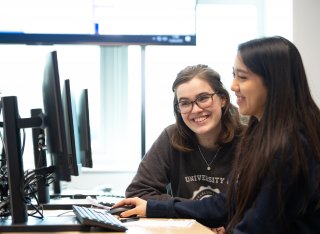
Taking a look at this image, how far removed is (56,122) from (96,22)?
1701mm

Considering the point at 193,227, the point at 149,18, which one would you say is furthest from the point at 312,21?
the point at 193,227

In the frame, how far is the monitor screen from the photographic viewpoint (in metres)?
2.75

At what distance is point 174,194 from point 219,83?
1.72ft

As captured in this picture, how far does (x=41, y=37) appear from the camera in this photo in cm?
274

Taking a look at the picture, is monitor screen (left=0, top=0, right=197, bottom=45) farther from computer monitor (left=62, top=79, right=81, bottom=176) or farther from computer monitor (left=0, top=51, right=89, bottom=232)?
computer monitor (left=0, top=51, right=89, bottom=232)

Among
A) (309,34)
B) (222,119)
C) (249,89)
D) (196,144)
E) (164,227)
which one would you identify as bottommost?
(164,227)

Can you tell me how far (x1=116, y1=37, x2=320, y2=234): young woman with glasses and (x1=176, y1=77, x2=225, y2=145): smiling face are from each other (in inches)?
15.9

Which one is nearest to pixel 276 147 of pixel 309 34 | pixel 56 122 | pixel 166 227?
pixel 166 227

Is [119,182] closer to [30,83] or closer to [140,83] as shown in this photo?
[140,83]

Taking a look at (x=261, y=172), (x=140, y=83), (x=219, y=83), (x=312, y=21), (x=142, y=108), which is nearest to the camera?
(x=261, y=172)

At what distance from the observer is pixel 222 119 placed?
1.85 m

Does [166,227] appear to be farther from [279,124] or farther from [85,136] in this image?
[85,136]

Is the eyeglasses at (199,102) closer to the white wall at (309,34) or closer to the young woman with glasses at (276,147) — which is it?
the young woman with glasses at (276,147)

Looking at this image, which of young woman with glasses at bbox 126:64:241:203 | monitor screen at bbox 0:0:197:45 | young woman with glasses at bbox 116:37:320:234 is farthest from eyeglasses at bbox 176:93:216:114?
monitor screen at bbox 0:0:197:45
